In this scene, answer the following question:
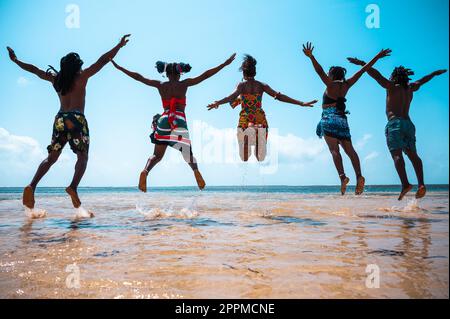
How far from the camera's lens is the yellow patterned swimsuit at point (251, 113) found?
21.3ft

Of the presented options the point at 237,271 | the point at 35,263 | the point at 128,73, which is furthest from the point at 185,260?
the point at 128,73

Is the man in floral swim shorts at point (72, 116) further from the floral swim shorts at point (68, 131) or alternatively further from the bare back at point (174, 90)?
the bare back at point (174, 90)

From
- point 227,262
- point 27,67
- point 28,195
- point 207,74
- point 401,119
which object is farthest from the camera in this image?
point 401,119

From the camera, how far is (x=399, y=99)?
20.7 ft

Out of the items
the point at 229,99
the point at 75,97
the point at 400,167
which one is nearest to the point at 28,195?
the point at 75,97

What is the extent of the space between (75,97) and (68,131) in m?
0.62

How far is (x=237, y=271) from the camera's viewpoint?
234 cm

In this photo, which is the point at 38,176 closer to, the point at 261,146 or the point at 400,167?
the point at 261,146

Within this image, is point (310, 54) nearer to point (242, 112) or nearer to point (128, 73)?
point (242, 112)

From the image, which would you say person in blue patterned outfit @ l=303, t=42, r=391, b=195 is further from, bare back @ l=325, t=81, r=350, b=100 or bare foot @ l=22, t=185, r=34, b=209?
bare foot @ l=22, t=185, r=34, b=209

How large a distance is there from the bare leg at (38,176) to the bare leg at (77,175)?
1.13ft

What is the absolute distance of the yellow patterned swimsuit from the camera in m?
6.48

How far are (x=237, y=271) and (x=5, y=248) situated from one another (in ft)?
8.46

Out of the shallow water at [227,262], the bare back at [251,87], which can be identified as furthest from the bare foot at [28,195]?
the bare back at [251,87]
